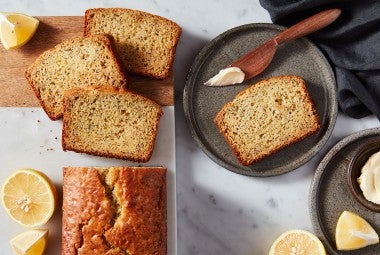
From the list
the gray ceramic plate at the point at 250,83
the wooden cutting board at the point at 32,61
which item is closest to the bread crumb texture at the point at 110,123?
the wooden cutting board at the point at 32,61

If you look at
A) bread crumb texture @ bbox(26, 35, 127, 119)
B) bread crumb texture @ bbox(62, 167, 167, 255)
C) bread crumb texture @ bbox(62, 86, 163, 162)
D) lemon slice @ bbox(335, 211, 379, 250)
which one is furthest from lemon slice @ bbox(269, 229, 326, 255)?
bread crumb texture @ bbox(26, 35, 127, 119)

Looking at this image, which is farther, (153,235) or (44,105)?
(44,105)

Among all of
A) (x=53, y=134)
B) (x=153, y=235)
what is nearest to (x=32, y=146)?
(x=53, y=134)

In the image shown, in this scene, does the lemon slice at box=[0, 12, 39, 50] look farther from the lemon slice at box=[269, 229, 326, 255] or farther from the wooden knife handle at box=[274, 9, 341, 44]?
the lemon slice at box=[269, 229, 326, 255]

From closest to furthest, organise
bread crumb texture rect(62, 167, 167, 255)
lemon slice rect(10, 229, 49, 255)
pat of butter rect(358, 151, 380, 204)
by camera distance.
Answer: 1. bread crumb texture rect(62, 167, 167, 255)
2. lemon slice rect(10, 229, 49, 255)
3. pat of butter rect(358, 151, 380, 204)

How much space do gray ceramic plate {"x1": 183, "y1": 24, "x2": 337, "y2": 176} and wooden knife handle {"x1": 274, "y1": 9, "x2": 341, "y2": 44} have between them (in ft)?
0.24

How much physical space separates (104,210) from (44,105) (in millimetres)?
624

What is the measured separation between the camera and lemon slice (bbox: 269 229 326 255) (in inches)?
127

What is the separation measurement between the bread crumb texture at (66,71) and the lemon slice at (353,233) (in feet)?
4.17

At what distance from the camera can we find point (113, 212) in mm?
2936

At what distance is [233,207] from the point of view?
11.1ft

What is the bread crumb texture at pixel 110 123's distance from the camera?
10.2ft

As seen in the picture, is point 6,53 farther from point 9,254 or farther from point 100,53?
point 9,254

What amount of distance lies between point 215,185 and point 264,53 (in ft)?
2.32
